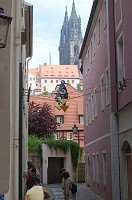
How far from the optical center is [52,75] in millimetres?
149500

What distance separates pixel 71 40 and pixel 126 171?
16747 centimetres

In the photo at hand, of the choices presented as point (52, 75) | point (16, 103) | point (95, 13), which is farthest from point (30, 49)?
point (52, 75)

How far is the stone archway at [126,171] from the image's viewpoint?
55.6ft

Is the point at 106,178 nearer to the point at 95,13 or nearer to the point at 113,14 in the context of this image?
the point at 113,14

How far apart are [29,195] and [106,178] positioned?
542 inches

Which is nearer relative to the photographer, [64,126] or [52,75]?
[64,126]

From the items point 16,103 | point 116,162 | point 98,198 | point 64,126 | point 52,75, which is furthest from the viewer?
point 52,75

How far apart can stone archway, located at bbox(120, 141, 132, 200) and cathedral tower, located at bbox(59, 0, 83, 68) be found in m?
157

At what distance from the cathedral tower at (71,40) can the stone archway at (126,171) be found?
156884mm

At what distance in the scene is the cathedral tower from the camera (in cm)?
17800

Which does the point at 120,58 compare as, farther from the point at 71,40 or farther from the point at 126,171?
the point at 71,40

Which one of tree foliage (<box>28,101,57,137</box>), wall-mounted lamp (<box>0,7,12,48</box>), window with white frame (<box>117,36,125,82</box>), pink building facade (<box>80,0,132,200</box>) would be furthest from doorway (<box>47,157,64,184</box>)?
wall-mounted lamp (<box>0,7,12,48</box>)

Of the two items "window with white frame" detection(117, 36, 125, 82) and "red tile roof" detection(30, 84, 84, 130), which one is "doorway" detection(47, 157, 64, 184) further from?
"window with white frame" detection(117, 36, 125, 82)

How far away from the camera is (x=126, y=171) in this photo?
17.3 meters
